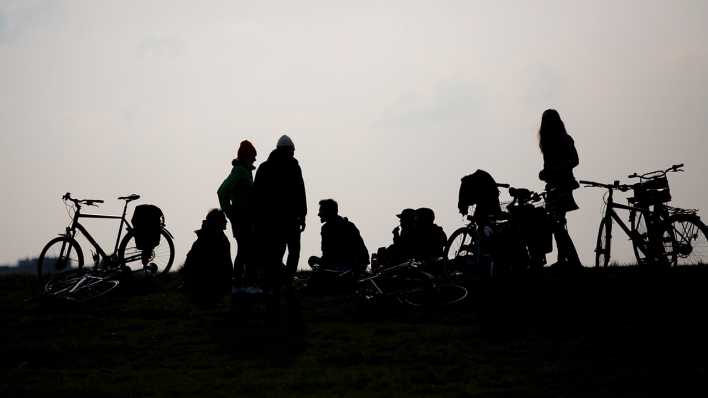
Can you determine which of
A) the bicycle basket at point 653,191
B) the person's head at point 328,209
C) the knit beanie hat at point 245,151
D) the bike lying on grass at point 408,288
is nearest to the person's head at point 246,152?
the knit beanie hat at point 245,151

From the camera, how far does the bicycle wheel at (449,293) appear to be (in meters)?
13.7

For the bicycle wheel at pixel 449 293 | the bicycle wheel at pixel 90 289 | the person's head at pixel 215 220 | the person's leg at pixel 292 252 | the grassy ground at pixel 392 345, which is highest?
the person's head at pixel 215 220

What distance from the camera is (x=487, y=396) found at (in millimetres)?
8367

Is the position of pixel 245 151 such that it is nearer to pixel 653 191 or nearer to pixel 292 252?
pixel 292 252

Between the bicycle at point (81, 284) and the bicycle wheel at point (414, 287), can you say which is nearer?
the bicycle wheel at point (414, 287)

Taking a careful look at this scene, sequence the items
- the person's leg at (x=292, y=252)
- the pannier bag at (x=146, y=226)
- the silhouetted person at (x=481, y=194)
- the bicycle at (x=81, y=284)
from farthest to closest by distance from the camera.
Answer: the pannier bag at (x=146, y=226) → the bicycle at (x=81, y=284) → the silhouetted person at (x=481, y=194) → the person's leg at (x=292, y=252)

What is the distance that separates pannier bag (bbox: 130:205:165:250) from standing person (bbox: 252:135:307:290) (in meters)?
4.89

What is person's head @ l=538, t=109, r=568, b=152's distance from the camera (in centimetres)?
1384

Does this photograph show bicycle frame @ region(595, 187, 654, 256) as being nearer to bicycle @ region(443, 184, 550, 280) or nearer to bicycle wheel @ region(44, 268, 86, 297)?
bicycle @ region(443, 184, 550, 280)

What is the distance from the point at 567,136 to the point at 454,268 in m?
2.53

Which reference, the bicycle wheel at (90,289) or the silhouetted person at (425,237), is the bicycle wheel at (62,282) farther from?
the silhouetted person at (425,237)

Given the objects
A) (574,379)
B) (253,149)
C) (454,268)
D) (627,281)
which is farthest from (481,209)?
(574,379)

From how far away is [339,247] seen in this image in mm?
14961

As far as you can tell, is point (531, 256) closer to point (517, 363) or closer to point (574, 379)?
point (517, 363)
